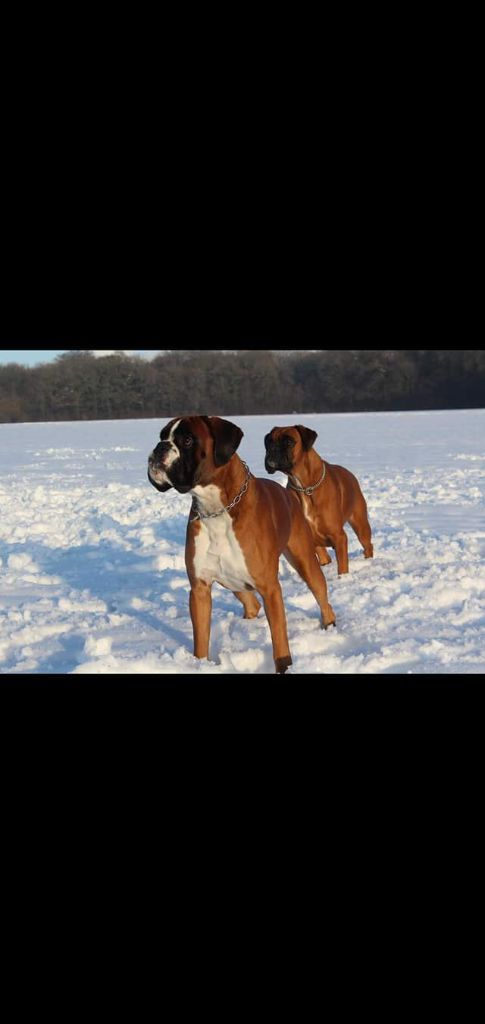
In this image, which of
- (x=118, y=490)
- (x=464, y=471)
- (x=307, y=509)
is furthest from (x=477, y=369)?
(x=307, y=509)

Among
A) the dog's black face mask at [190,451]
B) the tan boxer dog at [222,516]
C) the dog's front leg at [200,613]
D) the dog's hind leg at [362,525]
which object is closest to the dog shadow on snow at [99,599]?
the dog's front leg at [200,613]

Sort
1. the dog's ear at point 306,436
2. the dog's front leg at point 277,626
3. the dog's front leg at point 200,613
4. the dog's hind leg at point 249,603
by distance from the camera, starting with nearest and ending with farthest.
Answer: the dog's front leg at point 277,626 < the dog's front leg at point 200,613 < the dog's hind leg at point 249,603 < the dog's ear at point 306,436

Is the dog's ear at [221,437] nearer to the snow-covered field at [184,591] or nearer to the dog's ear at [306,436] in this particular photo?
the snow-covered field at [184,591]

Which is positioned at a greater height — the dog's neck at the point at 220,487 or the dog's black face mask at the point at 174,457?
the dog's black face mask at the point at 174,457

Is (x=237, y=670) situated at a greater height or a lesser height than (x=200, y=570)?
lesser

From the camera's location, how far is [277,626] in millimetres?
4363

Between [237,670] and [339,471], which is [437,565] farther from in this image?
[237,670]

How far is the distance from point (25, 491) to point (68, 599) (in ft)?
26.0

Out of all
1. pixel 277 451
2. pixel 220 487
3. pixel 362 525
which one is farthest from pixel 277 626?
pixel 362 525

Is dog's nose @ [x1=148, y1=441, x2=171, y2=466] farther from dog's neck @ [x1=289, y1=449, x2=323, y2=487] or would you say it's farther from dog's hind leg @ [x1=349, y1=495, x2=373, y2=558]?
dog's hind leg @ [x1=349, y1=495, x2=373, y2=558]

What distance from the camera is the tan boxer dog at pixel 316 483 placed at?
5859 mm

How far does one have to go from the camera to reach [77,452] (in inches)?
801

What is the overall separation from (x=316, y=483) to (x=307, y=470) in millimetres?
165

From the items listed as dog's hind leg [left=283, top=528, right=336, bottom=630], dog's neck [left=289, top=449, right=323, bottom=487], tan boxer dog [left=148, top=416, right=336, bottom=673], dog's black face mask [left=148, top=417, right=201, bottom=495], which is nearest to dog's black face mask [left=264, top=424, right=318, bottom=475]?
dog's neck [left=289, top=449, right=323, bottom=487]
